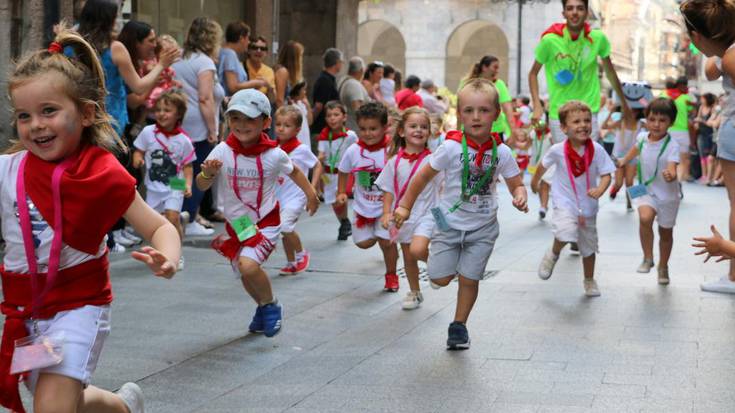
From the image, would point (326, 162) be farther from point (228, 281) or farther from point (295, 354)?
point (295, 354)

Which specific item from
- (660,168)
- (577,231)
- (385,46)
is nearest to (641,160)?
(660,168)

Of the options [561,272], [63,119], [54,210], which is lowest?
[561,272]

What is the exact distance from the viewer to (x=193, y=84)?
11578 millimetres

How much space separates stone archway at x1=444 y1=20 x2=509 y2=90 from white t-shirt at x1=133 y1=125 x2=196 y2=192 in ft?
146

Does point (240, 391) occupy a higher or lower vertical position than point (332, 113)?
lower

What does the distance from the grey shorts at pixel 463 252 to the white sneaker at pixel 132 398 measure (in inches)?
113

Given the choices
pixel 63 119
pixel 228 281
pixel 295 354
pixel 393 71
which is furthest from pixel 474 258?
pixel 393 71

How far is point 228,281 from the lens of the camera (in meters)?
9.08

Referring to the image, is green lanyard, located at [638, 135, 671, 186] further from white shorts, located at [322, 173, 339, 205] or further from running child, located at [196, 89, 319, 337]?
white shorts, located at [322, 173, 339, 205]

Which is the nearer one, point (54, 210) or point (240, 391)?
point (54, 210)

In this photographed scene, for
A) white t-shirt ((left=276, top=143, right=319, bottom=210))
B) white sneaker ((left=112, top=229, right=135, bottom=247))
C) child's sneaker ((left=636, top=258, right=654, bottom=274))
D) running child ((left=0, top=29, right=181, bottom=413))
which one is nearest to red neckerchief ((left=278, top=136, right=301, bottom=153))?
white t-shirt ((left=276, top=143, right=319, bottom=210))

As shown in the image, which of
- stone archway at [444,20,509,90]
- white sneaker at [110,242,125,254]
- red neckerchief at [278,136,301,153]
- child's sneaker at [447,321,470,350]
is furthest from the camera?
stone archway at [444,20,509,90]

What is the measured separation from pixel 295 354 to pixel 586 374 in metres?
1.58

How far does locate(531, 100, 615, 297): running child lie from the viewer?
28.9 ft
